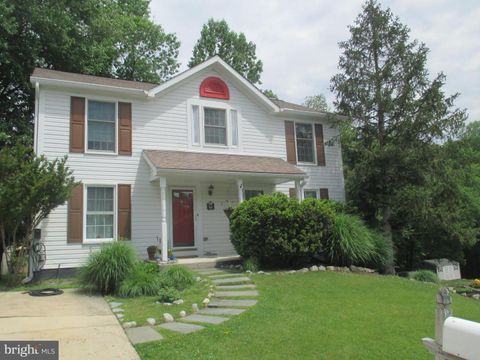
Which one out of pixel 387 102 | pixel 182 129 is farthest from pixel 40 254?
pixel 387 102

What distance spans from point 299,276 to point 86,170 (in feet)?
22.2

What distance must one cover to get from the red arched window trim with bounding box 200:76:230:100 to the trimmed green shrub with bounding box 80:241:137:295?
7114 mm

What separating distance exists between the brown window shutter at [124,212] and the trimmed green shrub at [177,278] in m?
3.40

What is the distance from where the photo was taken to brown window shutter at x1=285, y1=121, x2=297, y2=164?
14.4 metres

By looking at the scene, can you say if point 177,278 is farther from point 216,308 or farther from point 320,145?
point 320,145

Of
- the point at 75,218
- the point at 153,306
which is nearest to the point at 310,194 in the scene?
the point at 75,218

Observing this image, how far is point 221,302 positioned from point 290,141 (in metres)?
8.85

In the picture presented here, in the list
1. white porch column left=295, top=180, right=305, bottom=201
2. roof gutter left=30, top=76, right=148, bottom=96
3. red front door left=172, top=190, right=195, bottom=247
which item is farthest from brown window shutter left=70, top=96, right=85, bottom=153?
white porch column left=295, top=180, right=305, bottom=201

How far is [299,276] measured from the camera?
9359 mm

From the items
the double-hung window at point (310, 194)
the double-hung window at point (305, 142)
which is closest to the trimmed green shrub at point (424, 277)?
the double-hung window at point (310, 194)

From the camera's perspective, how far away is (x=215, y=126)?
44.0 feet

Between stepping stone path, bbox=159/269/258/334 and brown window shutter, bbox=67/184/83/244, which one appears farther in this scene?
brown window shutter, bbox=67/184/83/244

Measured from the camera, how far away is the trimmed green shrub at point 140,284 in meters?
7.46

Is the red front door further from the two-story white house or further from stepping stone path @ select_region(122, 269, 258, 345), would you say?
stepping stone path @ select_region(122, 269, 258, 345)
